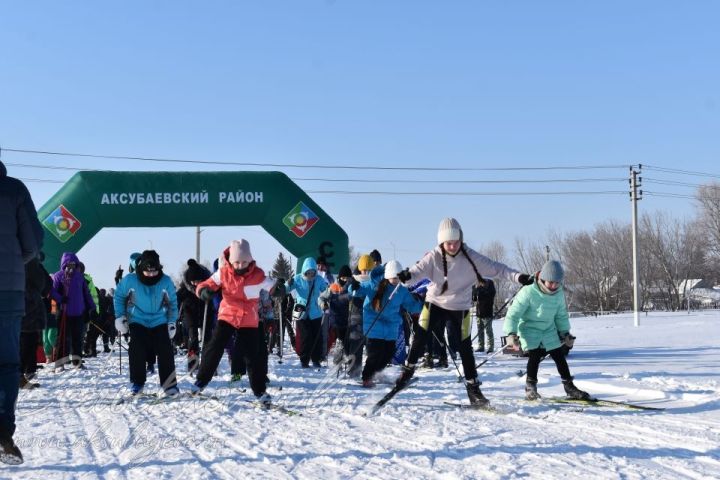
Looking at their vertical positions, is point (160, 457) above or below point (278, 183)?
below

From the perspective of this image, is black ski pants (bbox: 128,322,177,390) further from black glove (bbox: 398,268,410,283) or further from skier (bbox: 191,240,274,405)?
black glove (bbox: 398,268,410,283)

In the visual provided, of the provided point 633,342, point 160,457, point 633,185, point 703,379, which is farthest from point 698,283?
point 160,457

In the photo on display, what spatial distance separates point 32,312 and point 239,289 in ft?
6.01

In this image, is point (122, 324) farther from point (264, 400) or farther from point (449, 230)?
point (449, 230)

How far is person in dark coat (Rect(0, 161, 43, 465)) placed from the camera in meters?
4.25

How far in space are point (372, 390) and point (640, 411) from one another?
299cm

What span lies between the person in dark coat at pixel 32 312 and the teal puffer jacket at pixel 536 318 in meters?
3.97

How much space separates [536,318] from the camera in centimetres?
709

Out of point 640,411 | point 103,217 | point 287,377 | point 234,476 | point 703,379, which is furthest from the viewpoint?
point 103,217

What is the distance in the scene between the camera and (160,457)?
14.6ft

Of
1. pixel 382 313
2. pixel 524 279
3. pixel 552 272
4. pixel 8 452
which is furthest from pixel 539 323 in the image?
pixel 8 452

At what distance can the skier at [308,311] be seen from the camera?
449 inches

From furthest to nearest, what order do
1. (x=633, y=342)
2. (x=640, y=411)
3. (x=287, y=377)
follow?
(x=633, y=342) → (x=287, y=377) → (x=640, y=411)

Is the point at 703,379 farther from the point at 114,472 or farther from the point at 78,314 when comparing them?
the point at 78,314
